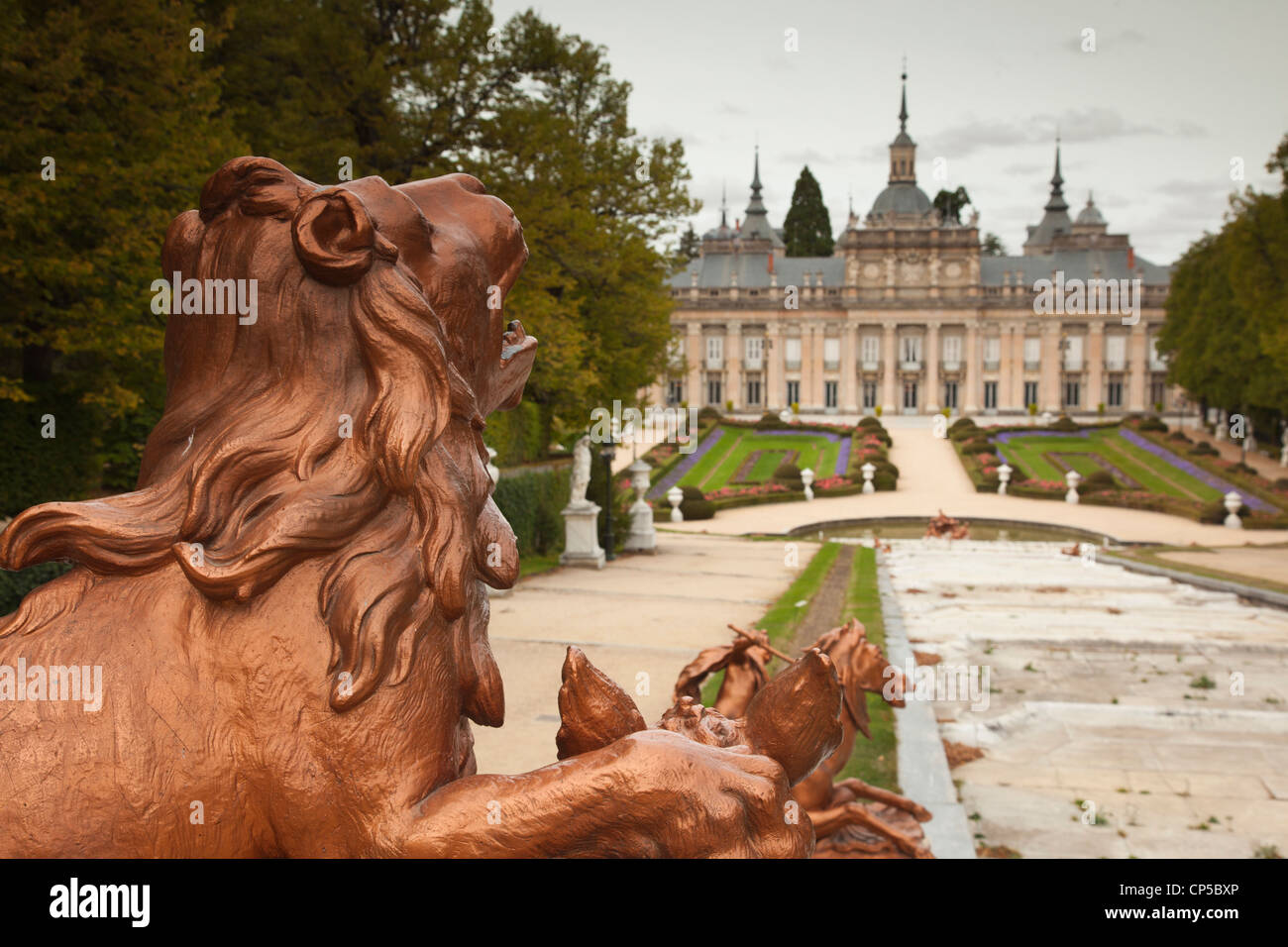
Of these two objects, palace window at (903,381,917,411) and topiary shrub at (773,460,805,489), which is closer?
topiary shrub at (773,460,805,489)

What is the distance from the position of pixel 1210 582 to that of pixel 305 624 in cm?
1573

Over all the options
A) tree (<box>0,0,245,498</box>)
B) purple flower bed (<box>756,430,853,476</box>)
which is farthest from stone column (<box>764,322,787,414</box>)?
tree (<box>0,0,245,498</box>)

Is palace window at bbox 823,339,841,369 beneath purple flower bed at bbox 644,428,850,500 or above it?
above

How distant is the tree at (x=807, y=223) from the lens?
2963 inches

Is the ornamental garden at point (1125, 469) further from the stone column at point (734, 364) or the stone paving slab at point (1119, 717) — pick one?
the stone column at point (734, 364)

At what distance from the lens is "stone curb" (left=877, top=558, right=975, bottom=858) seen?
17.0 ft

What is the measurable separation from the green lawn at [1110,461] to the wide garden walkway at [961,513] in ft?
9.50

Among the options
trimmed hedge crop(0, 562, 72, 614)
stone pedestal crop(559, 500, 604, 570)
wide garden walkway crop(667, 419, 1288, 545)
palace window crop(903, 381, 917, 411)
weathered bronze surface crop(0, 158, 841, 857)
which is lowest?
wide garden walkway crop(667, 419, 1288, 545)

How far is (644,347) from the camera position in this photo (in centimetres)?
2077

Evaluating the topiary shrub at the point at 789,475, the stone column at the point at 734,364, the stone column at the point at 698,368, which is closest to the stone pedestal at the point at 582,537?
the topiary shrub at the point at 789,475

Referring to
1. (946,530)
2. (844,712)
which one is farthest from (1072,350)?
(844,712)

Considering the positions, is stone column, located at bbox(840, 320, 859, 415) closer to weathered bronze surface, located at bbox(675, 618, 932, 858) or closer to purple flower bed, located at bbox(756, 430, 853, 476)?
purple flower bed, located at bbox(756, 430, 853, 476)

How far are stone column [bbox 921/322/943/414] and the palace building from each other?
0.09m
